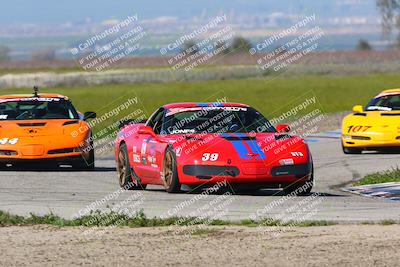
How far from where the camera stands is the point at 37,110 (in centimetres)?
2347

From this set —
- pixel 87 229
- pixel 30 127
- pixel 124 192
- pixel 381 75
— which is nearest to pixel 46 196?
pixel 124 192

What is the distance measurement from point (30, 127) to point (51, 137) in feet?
1.37

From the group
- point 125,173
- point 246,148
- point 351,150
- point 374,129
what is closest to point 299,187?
point 246,148

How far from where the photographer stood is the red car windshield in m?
18.1

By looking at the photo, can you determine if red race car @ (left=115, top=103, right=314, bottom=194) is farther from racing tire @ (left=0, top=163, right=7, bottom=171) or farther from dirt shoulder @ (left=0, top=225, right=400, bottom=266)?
racing tire @ (left=0, top=163, right=7, bottom=171)

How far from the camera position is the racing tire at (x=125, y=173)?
18.8m

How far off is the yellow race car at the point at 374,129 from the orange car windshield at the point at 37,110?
215 inches

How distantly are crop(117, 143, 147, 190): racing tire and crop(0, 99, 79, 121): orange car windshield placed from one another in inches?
166

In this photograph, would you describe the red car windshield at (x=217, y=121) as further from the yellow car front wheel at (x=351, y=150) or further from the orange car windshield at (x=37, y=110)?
the yellow car front wheel at (x=351, y=150)

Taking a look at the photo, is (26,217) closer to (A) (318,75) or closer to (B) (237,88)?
(B) (237,88)

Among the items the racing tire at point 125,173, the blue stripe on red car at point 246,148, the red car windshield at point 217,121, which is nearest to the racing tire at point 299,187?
the blue stripe on red car at point 246,148

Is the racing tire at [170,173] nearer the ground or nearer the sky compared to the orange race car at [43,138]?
nearer the sky

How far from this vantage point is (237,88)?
218 feet

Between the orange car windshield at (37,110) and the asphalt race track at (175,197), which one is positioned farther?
the orange car windshield at (37,110)
